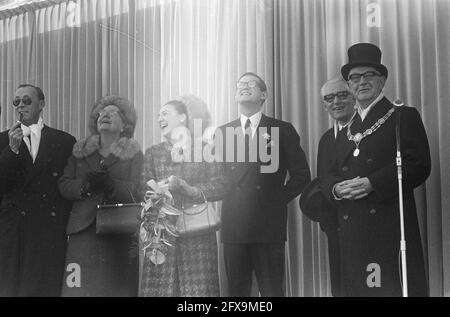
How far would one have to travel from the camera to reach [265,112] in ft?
14.1

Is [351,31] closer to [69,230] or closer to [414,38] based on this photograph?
[414,38]

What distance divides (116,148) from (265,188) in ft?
3.20

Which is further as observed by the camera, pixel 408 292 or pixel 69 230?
pixel 69 230

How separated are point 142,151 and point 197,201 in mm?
509

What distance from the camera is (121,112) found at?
452 cm

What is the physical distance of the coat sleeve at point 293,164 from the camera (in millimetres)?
4195

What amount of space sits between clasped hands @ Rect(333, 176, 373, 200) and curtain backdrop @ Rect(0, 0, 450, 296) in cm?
29

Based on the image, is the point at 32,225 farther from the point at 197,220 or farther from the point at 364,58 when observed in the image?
the point at 364,58

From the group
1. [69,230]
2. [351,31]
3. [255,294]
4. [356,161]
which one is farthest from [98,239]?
[351,31]

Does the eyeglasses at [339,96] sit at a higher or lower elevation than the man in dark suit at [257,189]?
higher

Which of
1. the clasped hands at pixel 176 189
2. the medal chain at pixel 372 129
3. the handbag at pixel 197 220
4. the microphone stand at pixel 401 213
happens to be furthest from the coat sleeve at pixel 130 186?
the microphone stand at pixel 401 213

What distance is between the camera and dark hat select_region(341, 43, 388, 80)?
407 cm

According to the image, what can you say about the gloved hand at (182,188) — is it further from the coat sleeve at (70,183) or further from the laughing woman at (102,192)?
the coat sleeve at (70,183)

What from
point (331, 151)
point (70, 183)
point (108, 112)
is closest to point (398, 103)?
point (331, 151)
